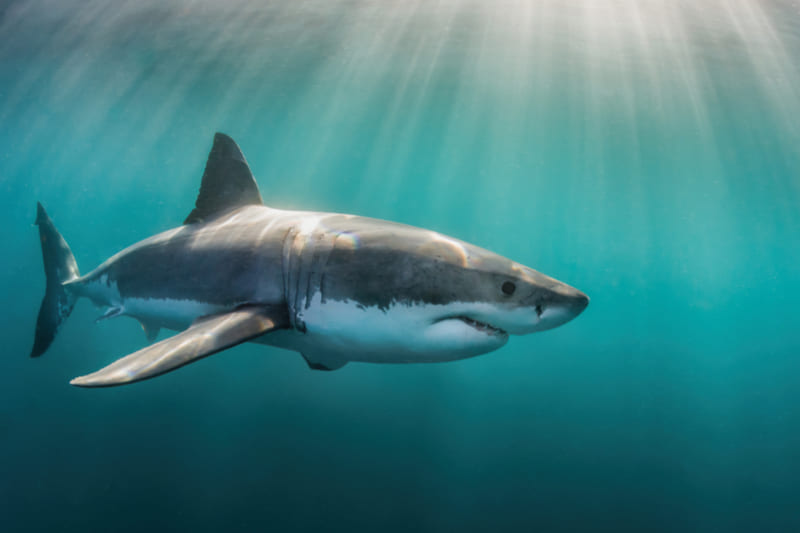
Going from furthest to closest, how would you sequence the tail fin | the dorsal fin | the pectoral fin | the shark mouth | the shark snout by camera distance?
the tail fin, the dorsal fin, the shark mouth, the shark snout, the pectoral fin

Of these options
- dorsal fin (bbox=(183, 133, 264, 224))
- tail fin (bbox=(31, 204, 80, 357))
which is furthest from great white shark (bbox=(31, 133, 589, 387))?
tail fin (bbox=(31, 204, 80, 357))

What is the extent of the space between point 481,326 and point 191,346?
5.14 feet

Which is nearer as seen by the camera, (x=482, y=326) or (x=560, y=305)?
(x=560, y=305)

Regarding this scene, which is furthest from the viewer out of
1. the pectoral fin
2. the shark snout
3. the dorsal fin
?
the dorsal fin

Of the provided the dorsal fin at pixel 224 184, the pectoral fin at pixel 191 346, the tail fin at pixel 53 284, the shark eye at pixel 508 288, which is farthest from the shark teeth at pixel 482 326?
the tail fin at pixel 53 284

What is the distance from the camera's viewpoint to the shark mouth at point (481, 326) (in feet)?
7.22

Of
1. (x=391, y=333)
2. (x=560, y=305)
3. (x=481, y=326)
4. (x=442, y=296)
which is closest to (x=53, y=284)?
(x=391, y=333)

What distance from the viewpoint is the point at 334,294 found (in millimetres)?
2387

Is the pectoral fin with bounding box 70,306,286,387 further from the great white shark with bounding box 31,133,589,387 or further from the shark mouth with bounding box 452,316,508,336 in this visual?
the shark mouth with bounding box 452,316,508,336

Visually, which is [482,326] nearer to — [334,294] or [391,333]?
[391,333]

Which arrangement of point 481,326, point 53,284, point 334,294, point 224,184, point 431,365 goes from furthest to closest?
point 431,365 → point 53,284 → point 224,184 → point 334,294 → point 481,326

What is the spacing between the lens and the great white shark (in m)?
2.12

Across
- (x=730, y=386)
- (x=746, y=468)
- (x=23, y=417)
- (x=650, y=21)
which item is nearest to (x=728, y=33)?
(x=650, y=21)

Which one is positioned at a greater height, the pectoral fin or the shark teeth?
the shark teeth
